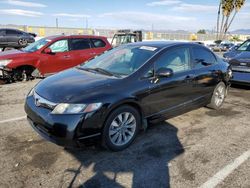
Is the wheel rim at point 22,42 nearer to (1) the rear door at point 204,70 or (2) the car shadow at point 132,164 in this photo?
Result: (1) the rear door at point 204,70

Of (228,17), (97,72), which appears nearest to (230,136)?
(97,72)

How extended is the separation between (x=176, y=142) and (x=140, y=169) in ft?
3.45

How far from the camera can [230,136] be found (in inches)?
178

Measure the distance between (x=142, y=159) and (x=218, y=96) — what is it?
3.10 meters

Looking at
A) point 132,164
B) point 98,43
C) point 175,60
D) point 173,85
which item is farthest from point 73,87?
point 98,43

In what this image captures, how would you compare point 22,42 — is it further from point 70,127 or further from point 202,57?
point 70,127

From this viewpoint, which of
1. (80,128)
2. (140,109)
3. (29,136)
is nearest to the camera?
(80,128)

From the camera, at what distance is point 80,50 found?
29.8 feet

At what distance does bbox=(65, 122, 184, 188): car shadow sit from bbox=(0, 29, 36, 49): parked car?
68.9ft

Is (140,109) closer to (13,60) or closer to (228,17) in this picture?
(13,60)

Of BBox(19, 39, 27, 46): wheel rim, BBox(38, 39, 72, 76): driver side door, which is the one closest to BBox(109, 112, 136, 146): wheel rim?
BBox(38, 39, 72, 76): driver side door

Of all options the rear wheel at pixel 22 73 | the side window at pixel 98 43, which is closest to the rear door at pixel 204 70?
the side window at pixel 98 43

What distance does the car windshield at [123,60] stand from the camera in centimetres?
429

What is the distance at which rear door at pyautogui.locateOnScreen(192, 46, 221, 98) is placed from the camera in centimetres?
513
